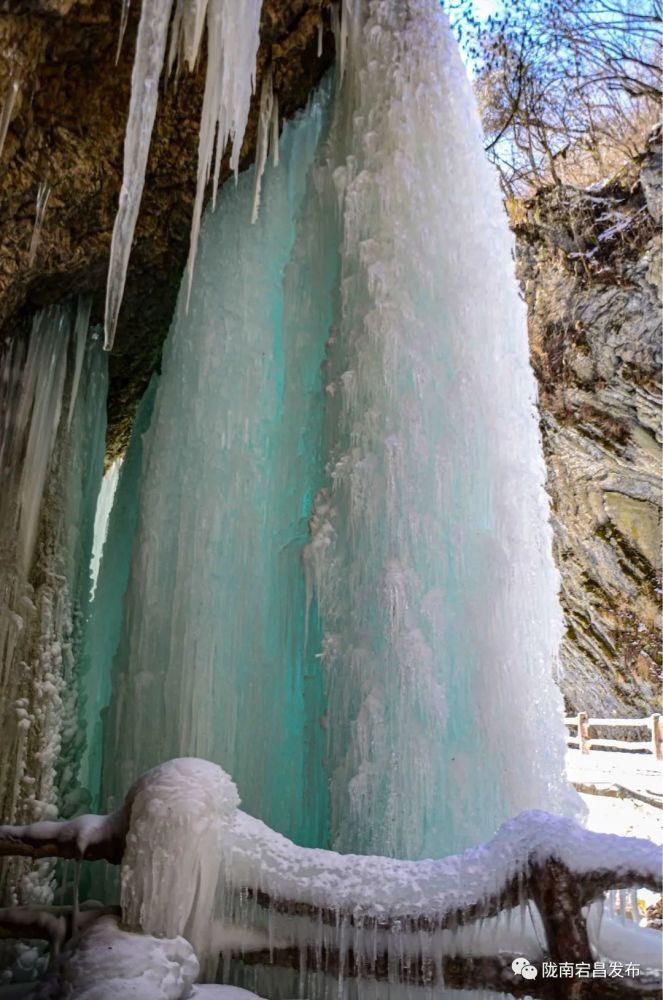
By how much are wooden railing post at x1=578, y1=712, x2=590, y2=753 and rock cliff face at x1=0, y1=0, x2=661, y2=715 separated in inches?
29.3

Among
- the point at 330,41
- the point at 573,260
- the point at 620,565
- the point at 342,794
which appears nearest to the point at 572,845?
the point at 342,794

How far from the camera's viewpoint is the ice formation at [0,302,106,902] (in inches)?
135

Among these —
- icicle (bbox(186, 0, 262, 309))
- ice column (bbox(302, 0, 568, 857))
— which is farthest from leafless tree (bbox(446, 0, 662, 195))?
icicle (bbox(186, 0, 262, 309))

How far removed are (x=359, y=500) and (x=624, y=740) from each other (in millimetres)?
9212

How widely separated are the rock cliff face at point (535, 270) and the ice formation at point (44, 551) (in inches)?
10.4

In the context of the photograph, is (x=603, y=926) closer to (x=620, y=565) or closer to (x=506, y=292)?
(x=506, y=292)

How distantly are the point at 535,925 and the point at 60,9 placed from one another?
3.14 metres

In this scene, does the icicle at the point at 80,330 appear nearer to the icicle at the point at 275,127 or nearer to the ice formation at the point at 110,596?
the ice formation at the point at 110,596

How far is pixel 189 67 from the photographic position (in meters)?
2.87

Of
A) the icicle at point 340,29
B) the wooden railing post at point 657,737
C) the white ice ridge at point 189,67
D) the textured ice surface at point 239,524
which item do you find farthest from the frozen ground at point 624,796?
the icicle at point 340,29

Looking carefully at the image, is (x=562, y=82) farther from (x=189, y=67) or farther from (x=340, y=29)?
(x=189, y=67)

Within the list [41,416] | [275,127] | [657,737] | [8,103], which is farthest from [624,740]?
[8,103]

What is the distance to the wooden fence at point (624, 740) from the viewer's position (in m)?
9.10

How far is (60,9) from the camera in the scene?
2.57m
